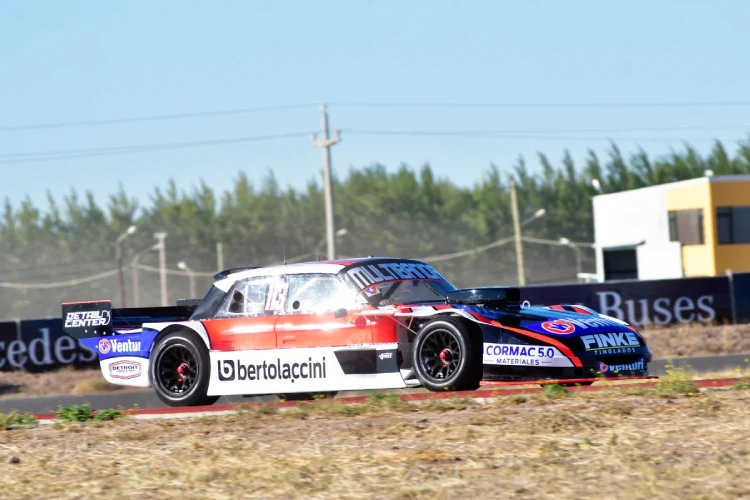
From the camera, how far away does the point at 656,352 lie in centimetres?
2128

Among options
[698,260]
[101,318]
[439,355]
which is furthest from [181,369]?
[698,260]

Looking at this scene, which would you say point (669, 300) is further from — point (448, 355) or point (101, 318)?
point (448, 355)

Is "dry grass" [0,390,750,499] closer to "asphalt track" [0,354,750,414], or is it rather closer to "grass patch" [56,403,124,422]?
"grass patch" [56,403,124,422]

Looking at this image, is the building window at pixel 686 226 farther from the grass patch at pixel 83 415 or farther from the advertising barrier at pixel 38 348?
the grass patch at pixel 83 415

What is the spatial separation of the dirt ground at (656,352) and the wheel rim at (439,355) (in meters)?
11.8

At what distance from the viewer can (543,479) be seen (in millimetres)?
→ 5508

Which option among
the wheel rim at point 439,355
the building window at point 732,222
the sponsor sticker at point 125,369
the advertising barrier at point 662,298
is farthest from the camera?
the building window at point 732,222

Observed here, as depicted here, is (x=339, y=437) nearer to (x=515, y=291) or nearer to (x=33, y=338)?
(x=515, y=291)

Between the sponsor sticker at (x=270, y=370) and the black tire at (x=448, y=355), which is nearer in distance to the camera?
the black tire at (x=448, y=355)

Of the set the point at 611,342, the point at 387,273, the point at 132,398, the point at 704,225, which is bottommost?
the point at 132,398

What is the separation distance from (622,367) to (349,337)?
7.87 feet

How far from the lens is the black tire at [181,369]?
10.5m

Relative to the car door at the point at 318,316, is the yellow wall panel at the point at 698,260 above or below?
above

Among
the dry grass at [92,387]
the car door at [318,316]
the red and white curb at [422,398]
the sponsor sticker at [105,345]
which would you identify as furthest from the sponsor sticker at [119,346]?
the dry grass at [92,387]
